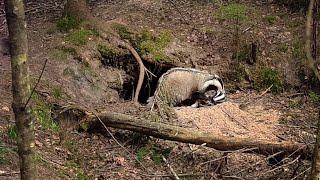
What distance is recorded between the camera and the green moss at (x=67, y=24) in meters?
9.12

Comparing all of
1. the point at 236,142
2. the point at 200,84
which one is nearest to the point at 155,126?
the point at 236,142

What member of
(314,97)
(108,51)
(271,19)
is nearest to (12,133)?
(108,51)

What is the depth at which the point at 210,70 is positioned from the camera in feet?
31.0

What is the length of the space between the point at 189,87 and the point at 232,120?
5.13ft

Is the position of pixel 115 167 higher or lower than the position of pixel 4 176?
lower

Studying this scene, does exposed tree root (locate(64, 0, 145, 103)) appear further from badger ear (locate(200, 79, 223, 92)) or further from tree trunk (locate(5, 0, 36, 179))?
tree trunk (locate(5, 0, 36, 179))

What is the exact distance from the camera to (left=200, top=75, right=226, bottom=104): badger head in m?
8.74

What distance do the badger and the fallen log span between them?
188 cm

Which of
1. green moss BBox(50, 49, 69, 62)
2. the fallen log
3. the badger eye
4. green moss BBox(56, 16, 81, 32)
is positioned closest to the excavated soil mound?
the badger eye

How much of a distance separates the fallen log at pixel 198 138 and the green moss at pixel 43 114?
53 centimetres

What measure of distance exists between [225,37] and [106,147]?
428 centimetres

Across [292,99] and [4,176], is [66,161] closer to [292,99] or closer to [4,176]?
[4,176]

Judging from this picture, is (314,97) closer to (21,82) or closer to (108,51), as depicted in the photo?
(108,51)

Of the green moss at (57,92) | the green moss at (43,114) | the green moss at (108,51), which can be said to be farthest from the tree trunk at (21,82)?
the green moss at (108,51)
